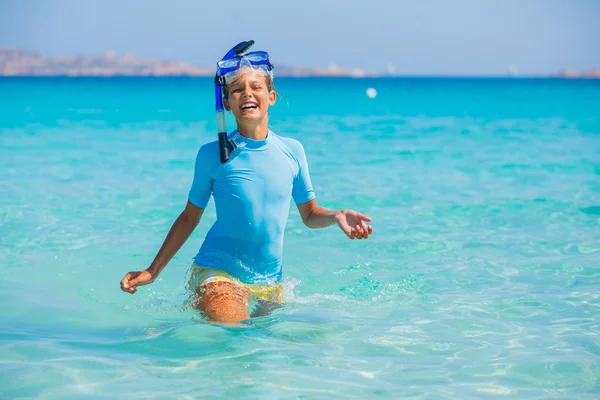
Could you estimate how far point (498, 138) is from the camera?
59.9 ft

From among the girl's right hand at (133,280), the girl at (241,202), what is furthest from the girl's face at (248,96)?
the girl's right hand at (133,280)

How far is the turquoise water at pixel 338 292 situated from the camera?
10.7 feet

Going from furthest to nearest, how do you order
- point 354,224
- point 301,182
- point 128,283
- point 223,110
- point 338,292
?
point 338,292
point 301,182
point 223,110
point 354,224
point 128,283

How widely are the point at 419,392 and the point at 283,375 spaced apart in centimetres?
63

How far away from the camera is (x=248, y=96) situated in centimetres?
393

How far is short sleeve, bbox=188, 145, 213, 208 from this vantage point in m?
3.95

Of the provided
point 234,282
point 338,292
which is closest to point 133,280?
point 234,282

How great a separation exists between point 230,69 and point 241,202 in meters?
0.76

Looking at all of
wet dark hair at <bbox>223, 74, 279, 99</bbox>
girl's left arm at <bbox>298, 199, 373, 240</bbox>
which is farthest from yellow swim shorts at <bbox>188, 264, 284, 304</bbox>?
wet dark hair at <bbox>223, 74, 279, 99</bbox>

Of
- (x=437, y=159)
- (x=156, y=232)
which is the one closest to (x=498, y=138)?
(x=437, y=159)

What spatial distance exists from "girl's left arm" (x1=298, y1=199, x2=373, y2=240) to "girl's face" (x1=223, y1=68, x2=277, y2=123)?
66 cm

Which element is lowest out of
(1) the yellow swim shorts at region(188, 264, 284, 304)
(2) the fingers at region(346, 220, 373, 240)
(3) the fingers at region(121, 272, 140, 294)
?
(3) the fingers at region(121, 272, 140, 294)

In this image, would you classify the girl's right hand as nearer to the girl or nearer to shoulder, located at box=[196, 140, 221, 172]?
the girl

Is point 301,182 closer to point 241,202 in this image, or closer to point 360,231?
point 241,202
